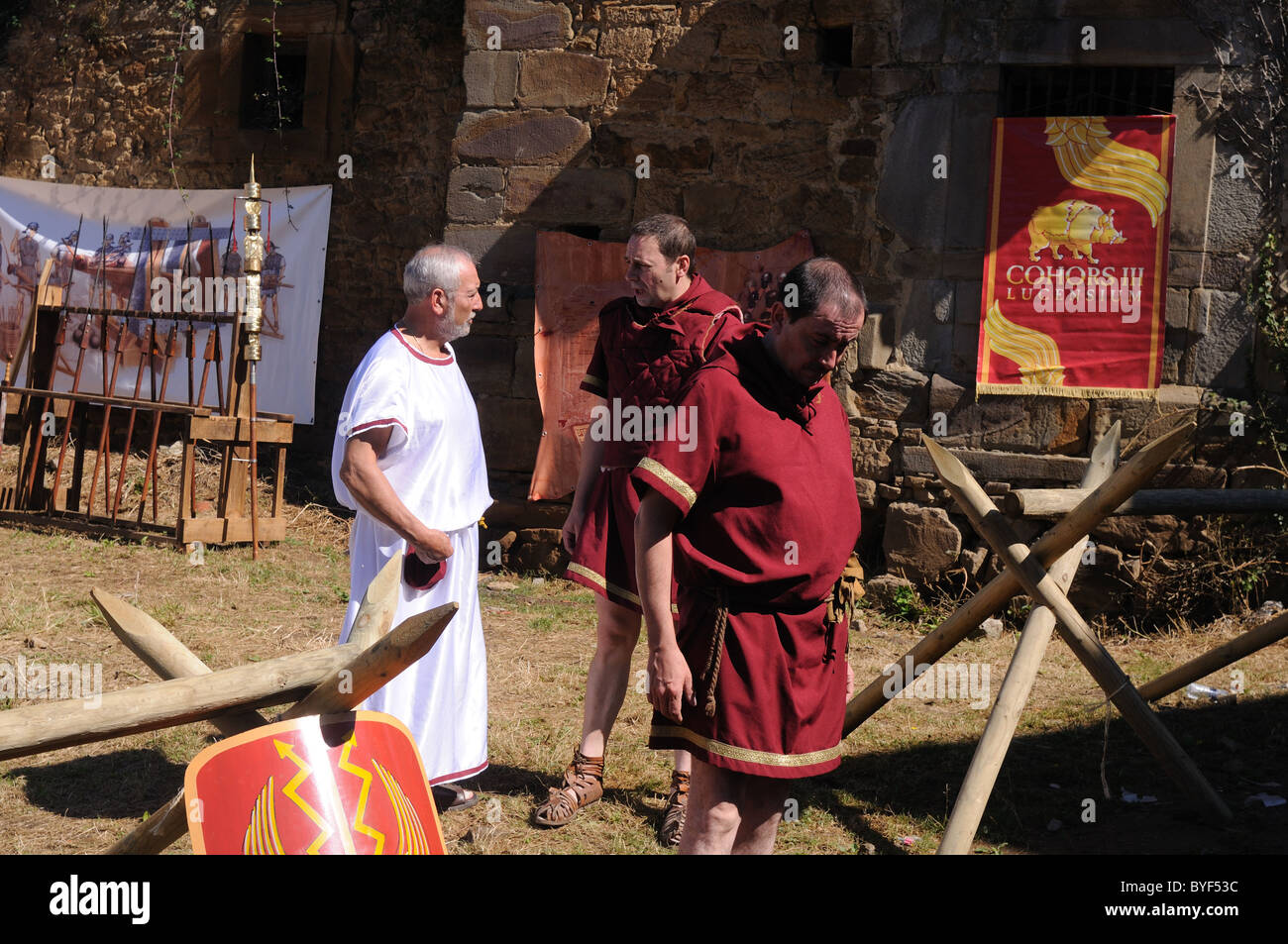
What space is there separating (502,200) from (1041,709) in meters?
4.12

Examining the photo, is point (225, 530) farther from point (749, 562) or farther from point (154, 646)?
point (749, 562)

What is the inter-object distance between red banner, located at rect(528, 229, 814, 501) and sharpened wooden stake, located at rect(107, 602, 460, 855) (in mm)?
4456

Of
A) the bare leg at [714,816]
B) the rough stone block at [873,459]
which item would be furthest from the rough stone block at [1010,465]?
the bare leg at [714,816]

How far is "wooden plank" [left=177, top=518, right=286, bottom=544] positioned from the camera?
7.30 meters

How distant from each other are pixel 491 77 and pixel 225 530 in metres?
3.22

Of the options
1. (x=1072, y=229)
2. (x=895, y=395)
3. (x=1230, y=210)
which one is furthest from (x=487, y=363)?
(x=1230, y=210)

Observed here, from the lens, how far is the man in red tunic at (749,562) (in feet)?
8.41

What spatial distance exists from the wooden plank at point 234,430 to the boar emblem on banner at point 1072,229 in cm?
467

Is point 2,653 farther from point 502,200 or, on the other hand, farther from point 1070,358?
point 1070,358

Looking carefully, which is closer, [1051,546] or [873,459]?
[1051,546]

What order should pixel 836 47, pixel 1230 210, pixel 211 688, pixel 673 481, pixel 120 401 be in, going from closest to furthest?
pixel 211 688
pixel 673 481
pixel 1230 210
pixel 836 47
pixel 120 401

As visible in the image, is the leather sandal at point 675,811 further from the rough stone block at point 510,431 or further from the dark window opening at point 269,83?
the dark window opening at point 269,83

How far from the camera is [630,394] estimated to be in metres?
3.79

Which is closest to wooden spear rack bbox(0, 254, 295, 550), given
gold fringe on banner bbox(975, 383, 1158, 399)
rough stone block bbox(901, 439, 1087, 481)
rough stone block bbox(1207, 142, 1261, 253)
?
rough stone block bbox(901, 439, 1087, 481)
